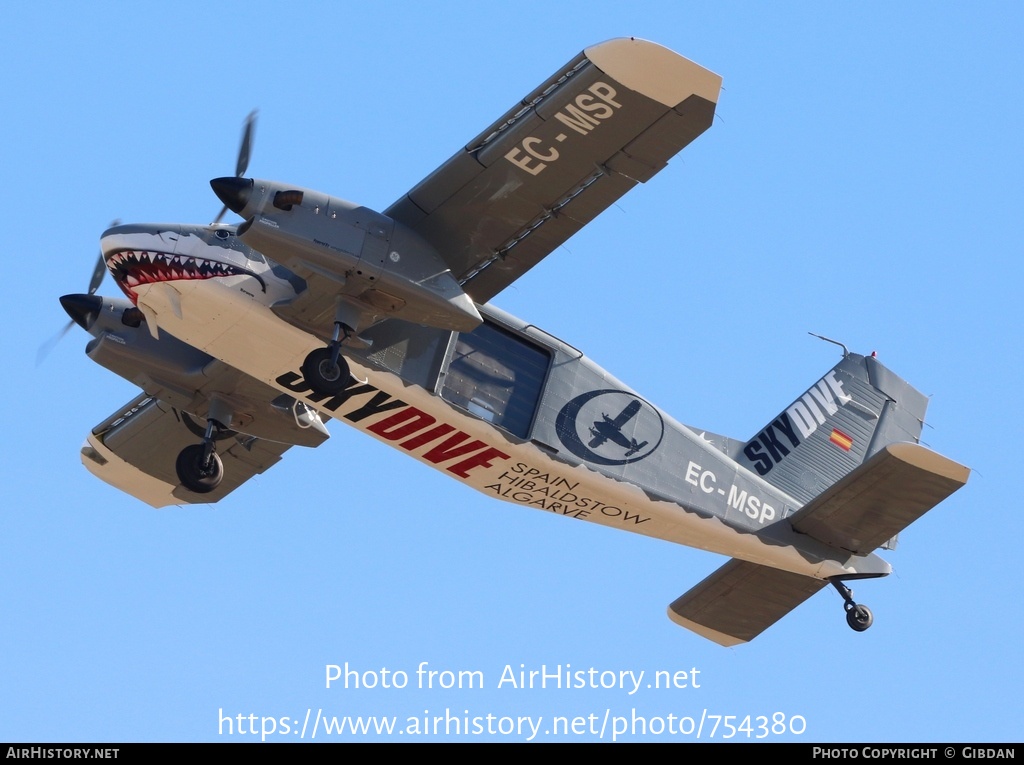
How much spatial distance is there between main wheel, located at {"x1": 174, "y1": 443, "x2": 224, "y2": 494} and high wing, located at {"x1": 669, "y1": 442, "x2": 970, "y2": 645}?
20.4 ft

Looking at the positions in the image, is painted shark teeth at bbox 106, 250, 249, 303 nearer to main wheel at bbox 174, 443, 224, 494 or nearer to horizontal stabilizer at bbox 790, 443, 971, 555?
main wheel at bbox 174, 443, 224, 494

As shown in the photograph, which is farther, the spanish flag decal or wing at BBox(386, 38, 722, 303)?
the spanish flag decal

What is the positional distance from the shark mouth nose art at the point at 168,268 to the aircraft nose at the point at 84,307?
2048 mm

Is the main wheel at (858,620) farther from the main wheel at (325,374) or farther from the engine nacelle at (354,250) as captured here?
the main wheel at (325,374)

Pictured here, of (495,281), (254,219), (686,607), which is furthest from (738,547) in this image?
(254,219)

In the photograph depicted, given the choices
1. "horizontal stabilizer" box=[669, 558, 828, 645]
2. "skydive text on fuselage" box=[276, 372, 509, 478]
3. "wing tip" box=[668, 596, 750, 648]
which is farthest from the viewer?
"wing tip" box=[668, 596, 750, 648]

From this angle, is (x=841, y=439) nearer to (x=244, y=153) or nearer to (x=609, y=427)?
(x=609, y=427)

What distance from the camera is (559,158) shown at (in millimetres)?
17953

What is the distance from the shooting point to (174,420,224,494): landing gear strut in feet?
66.5

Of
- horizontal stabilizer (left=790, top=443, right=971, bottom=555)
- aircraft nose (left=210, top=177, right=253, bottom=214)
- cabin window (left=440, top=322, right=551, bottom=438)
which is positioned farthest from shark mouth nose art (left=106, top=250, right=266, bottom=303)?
horizontal stabilizer (left=790, top=443, right=971, bottom=555)

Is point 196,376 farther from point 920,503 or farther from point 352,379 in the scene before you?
point 920,503

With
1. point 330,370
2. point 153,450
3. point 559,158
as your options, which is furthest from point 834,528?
point 153,450

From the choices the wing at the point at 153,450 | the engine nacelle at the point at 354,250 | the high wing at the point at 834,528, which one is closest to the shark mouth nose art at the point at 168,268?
the engine nacelle at the point at 354,250

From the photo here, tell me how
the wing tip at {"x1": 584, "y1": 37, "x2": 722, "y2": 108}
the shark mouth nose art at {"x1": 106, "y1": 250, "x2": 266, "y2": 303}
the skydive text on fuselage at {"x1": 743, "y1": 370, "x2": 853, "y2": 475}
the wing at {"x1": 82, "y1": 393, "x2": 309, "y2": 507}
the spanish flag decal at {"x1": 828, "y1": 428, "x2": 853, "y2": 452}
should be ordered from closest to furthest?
the wing tip at {"x1": 584, "y1": 37, "x2": 722, "y2": 108} < the shark mouth nose art at {"x1": 106, "y1": 250, "x2": 266, "y2": 303} < the skydive text on fuselage at {"x1": 743, "y1": 370, "x2": 853, "y2": 475} < the wing at {"x1": 82, "y1": 393, "x2": 309, "y2": 507} < the spanish flag decal at {"x1": 828, "y1": 428, "x2": 853, "y2": 452}
